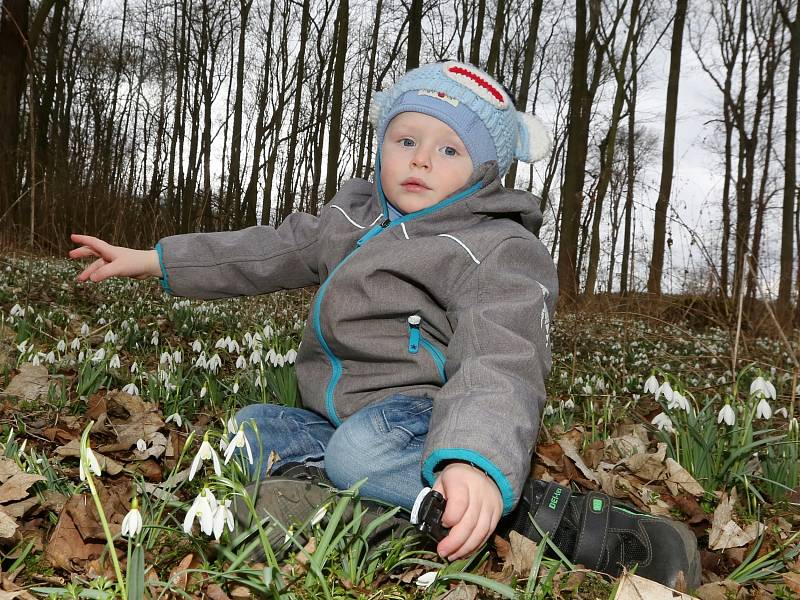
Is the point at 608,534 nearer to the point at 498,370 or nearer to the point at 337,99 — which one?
the point at 498,370

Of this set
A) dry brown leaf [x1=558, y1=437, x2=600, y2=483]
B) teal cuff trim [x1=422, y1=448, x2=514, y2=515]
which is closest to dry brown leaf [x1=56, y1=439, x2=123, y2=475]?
teal cuff trim [x1=422, y1=448, x2=514, y2=515]

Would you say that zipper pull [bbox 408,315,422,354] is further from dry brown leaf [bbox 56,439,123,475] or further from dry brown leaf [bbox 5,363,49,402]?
dry brown leaf [bbox 5,363,49,402]

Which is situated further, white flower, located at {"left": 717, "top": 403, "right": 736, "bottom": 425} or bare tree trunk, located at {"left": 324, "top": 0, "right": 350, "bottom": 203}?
bare tree trunk, located at {"left": 324, "top": 0, "right": 350, "bottom": 203}

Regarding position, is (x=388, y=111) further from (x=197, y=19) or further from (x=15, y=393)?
(x=197, y=19)

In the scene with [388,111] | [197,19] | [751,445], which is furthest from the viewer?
[197,19]

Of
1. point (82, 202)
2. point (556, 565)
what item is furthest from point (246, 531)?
point (82, 202)

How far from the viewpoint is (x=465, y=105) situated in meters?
2.21

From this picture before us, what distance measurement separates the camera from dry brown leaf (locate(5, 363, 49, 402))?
8.71 ft

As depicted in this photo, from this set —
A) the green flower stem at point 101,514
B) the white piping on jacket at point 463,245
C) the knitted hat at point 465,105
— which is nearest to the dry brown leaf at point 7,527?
the green flower stem at point 101,514

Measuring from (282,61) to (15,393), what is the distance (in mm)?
15940

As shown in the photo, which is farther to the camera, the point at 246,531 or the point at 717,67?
the point at 717,67

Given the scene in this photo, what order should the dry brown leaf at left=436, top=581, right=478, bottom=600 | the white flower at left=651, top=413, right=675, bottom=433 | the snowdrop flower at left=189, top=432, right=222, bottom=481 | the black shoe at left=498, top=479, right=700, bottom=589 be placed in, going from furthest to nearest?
the white flower at left=651, top=413, right=675, bottom=433 → the black shoe at left=498, top=479, right=700, bottom=589 → the dry brown leaf at left=436, top=581, right=478, bottom=600 → the snowdrop flower at left=189, top=432, right=222, bottom=481

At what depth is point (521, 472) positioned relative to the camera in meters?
1.48

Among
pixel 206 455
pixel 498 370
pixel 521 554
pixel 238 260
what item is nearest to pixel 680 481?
pixel 521 554
